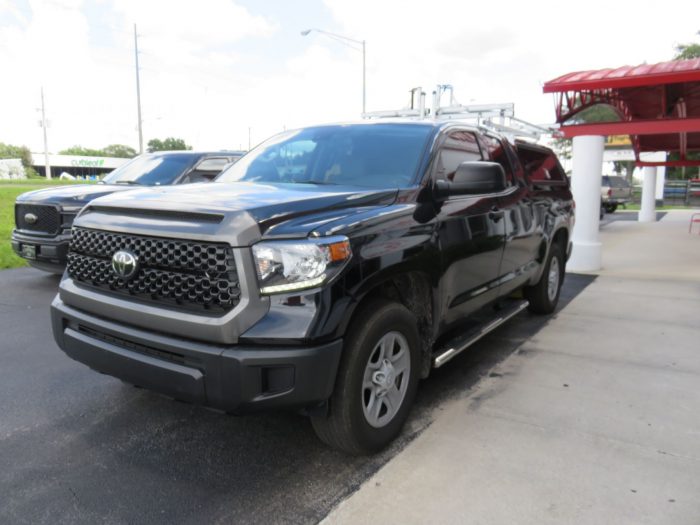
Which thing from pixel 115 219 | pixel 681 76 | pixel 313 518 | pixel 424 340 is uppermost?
pixel 681 76

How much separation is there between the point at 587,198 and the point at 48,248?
825 centimetres

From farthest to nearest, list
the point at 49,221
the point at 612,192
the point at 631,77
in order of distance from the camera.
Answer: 1. the point at 612,192
2. the point at 631,77
3. the point at 49,221

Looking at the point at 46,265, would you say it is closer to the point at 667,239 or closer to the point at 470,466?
the point at 470,466

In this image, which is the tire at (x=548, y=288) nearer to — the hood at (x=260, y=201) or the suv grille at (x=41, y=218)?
the hood at (x=260, y=201)

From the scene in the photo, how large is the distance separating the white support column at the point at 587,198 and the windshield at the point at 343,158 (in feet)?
21.4

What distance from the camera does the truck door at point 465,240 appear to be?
3.55 m

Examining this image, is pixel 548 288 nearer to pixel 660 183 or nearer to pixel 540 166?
pixel 540 166

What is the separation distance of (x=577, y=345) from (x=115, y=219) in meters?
4.15

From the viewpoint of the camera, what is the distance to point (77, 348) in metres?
2.99

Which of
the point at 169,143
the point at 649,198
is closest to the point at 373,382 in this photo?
the point at 649,198

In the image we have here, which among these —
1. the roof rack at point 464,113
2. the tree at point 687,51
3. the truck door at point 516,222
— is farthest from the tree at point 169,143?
the truck door at point 516,222

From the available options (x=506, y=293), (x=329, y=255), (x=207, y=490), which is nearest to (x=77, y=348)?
(x=207, y=490)

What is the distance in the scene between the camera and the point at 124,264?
9.11 ft

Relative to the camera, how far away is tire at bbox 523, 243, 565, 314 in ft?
19.7
